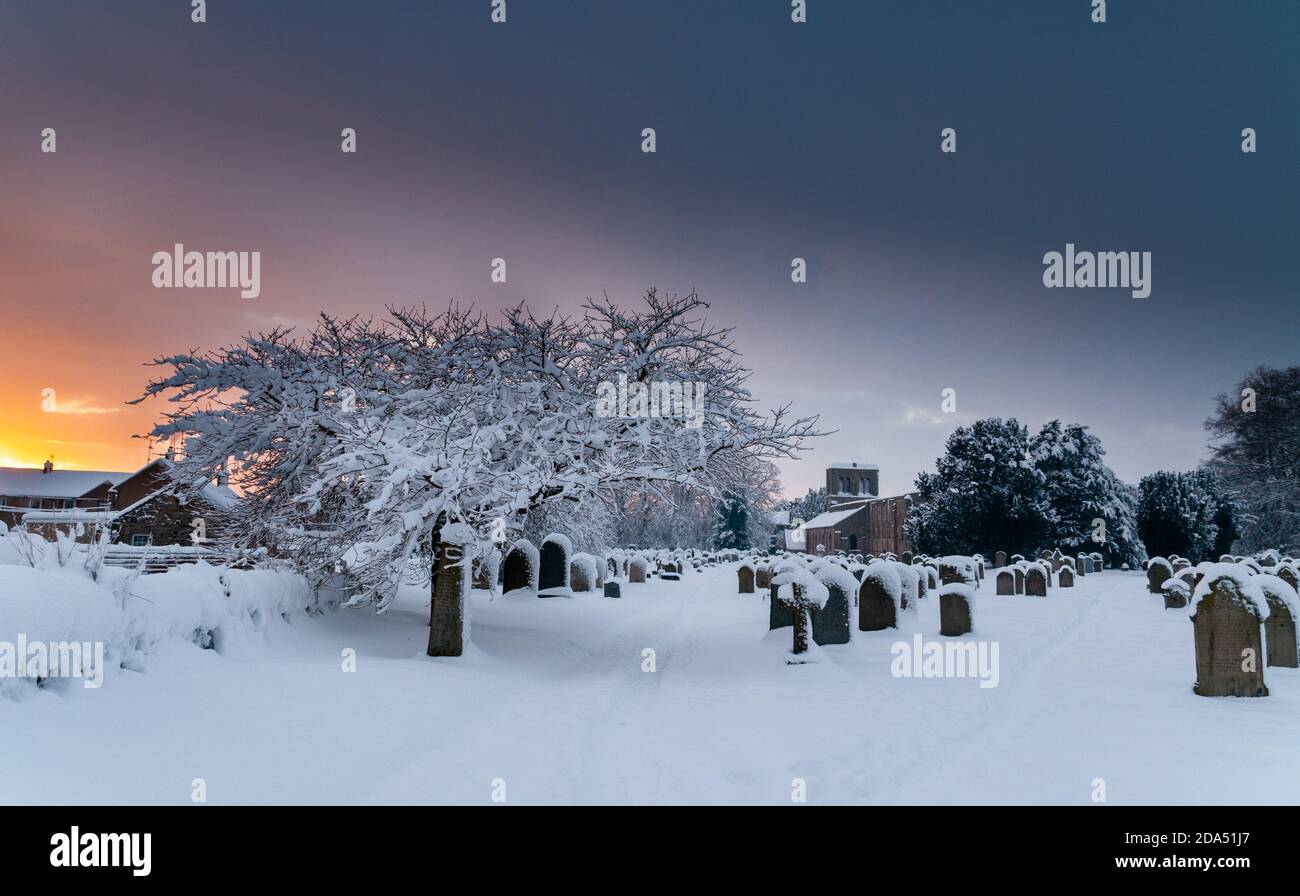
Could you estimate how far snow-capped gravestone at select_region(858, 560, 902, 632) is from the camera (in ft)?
45.2

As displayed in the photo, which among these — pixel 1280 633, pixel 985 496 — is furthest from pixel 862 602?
pixel 985 496


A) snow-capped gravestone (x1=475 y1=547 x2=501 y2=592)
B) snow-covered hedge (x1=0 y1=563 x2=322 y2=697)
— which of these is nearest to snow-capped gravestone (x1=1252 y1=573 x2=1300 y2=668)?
snow-covered hedge (x1=0 y1=563 x2=322 y2=697)

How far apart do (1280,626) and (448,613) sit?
11.2m

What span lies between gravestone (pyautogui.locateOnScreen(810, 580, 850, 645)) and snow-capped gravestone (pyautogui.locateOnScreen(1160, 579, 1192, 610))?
1123cm

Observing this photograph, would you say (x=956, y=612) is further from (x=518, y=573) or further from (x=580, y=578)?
(x=580, y=578)

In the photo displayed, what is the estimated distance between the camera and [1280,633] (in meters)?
9.38

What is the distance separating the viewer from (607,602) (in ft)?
65.9

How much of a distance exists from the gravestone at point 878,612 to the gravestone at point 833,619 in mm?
1900

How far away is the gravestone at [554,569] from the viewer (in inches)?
753

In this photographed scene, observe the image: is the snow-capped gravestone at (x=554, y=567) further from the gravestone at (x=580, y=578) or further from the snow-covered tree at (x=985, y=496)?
the snow-covered tree at (x=985, y=496)

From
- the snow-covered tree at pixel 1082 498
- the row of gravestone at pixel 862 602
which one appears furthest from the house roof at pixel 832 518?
the row of gravestone at pixel 862 602
